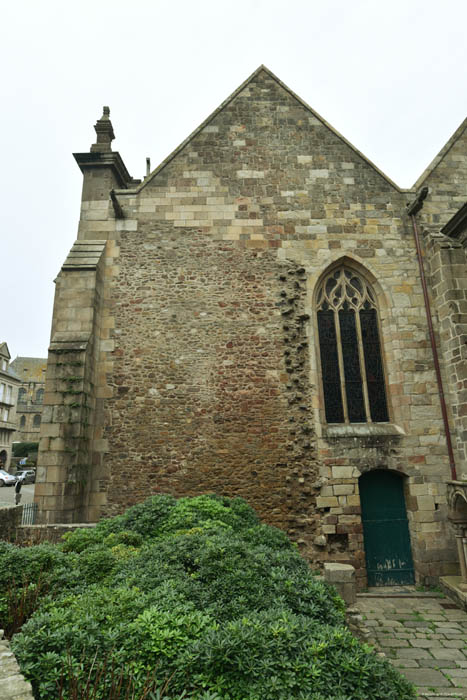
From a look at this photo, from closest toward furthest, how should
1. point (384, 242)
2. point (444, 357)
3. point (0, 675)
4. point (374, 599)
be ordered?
point (0, 675) < point (374, 599) < point (444, 357) < point (384, 242)

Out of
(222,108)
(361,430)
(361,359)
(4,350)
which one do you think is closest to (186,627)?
(361,430)

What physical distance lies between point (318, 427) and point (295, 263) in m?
4.14

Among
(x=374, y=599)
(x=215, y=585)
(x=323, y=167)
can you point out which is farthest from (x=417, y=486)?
(x=323, y=167)

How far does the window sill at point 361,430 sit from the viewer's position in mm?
9500

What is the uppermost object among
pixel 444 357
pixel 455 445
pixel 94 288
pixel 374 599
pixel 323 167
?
pixel 323 167

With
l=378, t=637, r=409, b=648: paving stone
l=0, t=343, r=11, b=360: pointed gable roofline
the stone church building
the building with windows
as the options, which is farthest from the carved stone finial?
l=0, t=343, r=11, b=360: pointed gable roofline

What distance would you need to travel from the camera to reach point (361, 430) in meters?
→ 9.66

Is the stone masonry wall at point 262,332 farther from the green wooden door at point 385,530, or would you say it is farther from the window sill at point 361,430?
the green wooden door at point 385,530

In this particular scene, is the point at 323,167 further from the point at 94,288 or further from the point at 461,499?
the point at 461,499

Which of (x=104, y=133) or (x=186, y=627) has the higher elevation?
(x=104, y=133)

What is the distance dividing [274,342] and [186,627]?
7325 mm

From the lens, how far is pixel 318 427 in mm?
9516

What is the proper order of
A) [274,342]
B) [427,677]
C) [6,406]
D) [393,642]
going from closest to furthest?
[427,677] < [393,642] < [274,342] < [6,406]

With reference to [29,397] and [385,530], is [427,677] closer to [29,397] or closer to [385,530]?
[385,530]
